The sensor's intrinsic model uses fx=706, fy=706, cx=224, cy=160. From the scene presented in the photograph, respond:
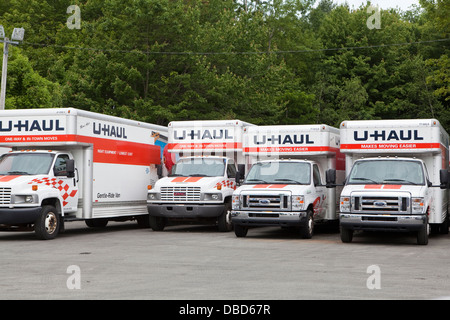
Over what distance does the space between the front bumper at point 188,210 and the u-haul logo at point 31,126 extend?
3932mm

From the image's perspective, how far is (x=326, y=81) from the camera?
5444cm

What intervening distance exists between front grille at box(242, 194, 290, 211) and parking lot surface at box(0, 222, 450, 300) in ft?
2.77

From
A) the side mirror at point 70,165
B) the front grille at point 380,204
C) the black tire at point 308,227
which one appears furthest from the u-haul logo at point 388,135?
the side mirror at point 70,165

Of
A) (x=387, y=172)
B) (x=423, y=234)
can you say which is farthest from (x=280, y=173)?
(x=423, y=234)

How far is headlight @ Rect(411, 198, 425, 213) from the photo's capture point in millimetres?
16188

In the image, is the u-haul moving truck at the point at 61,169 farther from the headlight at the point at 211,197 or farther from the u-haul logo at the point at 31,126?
the headlight at the point at 211,197

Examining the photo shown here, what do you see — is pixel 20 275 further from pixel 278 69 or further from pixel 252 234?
pixel 278 69

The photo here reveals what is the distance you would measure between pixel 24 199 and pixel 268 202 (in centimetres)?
596

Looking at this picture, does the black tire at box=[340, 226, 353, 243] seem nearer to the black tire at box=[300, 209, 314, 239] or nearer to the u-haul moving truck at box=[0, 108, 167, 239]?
the black tire at box=[300, 209, 314, 239]

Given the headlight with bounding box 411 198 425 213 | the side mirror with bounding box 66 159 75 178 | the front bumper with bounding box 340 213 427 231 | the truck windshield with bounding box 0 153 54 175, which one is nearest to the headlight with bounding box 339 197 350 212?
the front bumper with bounding box 340 213 427 231

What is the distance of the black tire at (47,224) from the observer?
17125mm

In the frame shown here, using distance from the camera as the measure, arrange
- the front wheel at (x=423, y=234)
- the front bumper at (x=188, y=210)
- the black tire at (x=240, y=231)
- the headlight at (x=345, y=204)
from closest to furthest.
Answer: the front wheel at (x=423, y=234) → the headlight at (x=345, y=204) → the black tire at (x=240, y=231) → the front bumper at (x=188, y=210)

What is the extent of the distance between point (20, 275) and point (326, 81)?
45476 millimetres

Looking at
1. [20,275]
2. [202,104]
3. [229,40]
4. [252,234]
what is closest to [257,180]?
[252,234]
